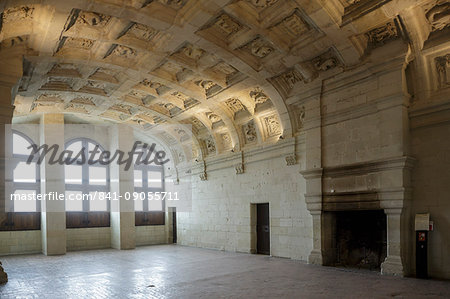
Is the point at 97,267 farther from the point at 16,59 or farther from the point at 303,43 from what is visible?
the point at 303,43

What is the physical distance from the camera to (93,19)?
992cm

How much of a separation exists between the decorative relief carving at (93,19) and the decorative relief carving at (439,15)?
8122mm

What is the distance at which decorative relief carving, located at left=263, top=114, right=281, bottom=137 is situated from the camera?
14.5m

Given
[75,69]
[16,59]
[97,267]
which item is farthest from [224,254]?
[16,59]

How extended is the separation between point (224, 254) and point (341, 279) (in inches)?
261

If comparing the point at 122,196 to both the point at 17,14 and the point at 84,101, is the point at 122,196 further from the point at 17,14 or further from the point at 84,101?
the point at 17,14

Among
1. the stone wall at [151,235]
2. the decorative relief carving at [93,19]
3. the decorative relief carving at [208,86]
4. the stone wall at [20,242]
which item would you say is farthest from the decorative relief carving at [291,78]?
the stone wall at [20,242]

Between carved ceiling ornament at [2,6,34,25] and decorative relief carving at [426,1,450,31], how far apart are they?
31.6ft

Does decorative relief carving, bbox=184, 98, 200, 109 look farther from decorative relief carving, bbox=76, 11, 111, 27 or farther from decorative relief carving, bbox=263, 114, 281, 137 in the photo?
decorative relief carving, bbox=76, 11, 111, 27

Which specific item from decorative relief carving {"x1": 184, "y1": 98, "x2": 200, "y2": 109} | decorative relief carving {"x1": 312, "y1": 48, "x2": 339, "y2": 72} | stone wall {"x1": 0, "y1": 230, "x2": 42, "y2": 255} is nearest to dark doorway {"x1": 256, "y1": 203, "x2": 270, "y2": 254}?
decorative relief carving {"x1": 184, "y1": 98, "x2": 200, "y2": 109}

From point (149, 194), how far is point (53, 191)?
5.60 metres

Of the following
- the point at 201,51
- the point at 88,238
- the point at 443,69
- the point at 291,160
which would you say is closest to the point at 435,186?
the point at 443,69

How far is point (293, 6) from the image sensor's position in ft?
29.9

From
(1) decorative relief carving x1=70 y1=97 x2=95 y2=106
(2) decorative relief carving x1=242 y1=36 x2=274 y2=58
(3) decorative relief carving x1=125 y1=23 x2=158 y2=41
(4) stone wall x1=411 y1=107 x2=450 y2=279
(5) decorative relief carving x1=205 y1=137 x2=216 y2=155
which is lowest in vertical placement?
(4) stone wall x1=411 y1=107 x2=450 y2=279
